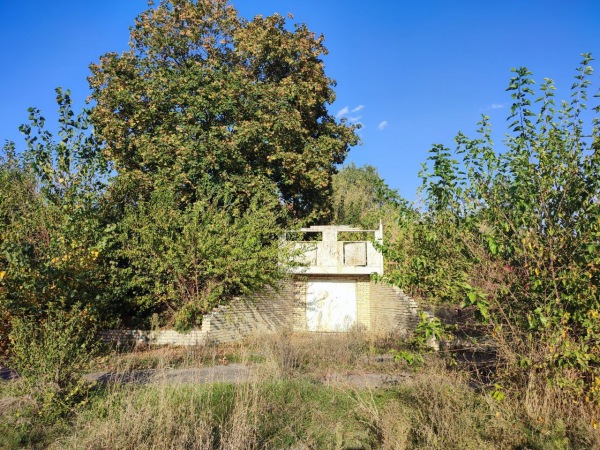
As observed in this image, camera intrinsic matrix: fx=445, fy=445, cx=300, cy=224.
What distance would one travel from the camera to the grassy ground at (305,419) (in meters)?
4.29

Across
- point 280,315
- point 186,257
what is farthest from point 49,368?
point 280,315

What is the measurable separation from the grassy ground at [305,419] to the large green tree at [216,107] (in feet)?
33.9

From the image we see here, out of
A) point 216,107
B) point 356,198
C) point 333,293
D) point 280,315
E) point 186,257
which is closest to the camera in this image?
point 186,257

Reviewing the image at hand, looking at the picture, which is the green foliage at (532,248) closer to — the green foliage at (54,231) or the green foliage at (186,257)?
the green foliage at (54,231)

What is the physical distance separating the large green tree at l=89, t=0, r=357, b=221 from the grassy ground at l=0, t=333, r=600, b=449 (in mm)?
10325

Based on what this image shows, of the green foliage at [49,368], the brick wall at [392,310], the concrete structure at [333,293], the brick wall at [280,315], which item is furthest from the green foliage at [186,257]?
the green foliage at [49,368]

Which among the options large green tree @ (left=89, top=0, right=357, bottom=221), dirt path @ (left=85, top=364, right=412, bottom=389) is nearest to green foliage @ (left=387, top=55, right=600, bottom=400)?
dirt path @ (left=85, top=364, right=412, bottom=389)

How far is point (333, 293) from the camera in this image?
62.3 feet

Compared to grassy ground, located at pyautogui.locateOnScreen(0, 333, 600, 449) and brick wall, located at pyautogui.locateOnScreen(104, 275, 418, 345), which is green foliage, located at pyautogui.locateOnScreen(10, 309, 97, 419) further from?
brick wall, located at pyautogui.locateOnScreen(104, 275, 418, 345)

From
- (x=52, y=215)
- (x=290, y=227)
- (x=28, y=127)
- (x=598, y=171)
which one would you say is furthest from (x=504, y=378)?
(x=290, y=227)

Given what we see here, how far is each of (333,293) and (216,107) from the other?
8.93 m

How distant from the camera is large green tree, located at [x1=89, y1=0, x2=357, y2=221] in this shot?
1596 cm

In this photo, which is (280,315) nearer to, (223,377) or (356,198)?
(223,377)

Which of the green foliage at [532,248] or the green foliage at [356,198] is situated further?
the green foliage at [356,198]
